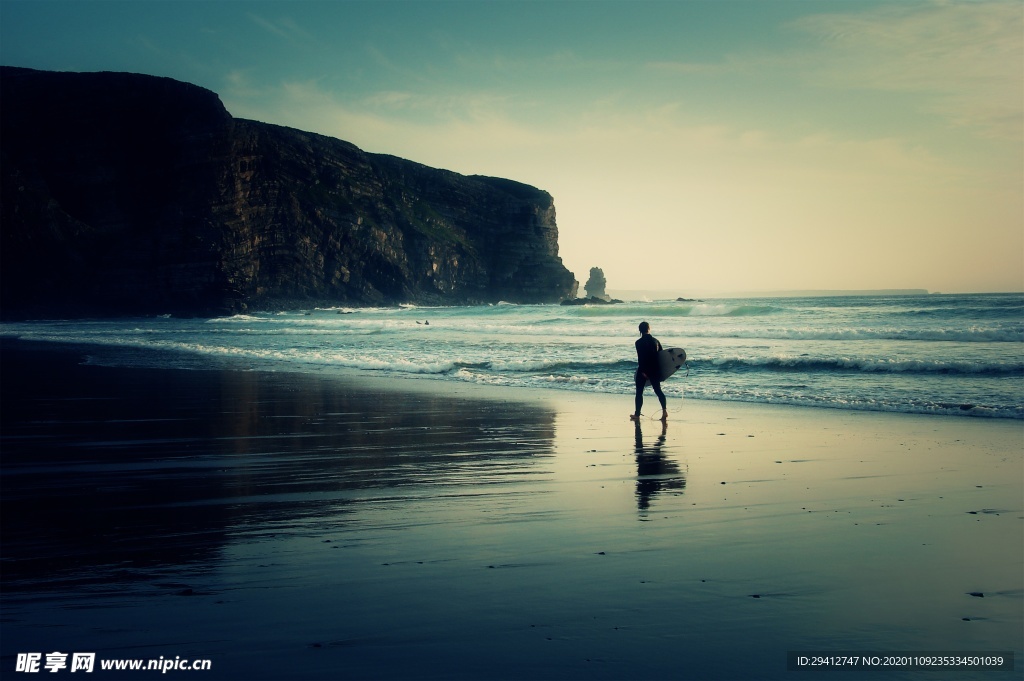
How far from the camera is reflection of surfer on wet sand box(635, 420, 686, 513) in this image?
6.34m

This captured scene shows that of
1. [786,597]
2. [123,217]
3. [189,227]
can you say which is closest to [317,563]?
[786,597]

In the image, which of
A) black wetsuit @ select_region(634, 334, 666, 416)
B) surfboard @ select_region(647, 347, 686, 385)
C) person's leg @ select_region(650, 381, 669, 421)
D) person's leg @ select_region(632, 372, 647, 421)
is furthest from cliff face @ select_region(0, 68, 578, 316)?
person's leg @ select_region(650, 381, 669, 421)

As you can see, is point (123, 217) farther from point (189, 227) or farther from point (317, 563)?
point (317, 563)

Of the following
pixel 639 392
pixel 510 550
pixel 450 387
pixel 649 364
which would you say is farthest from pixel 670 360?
pixel 510 550

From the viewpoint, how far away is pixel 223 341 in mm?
32812

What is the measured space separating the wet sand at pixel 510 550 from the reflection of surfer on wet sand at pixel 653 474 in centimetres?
6

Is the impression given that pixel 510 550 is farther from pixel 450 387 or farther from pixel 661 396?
pixel 450 387

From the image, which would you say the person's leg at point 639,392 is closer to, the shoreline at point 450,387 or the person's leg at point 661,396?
the person's leg at point 661,396

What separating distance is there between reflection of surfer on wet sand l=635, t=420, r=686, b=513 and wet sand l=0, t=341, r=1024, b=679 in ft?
0.19

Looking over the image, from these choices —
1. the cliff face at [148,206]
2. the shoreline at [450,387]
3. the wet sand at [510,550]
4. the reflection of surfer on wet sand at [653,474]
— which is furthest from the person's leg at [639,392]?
the cliff face at [148,206]

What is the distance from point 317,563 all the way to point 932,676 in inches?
132

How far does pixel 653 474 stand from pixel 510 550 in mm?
3074

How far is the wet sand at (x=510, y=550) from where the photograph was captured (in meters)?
3.22

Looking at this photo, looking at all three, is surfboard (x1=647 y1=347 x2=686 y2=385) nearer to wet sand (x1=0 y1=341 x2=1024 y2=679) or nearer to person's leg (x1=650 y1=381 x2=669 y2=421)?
person's leg (x1=650 y1=381 x2=669 y2=421)
